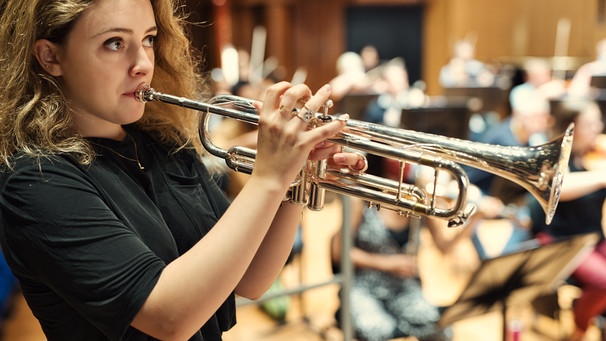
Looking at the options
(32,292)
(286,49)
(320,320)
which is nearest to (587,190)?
(320,320)

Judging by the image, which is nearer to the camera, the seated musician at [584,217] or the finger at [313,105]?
the finger at [313,105]

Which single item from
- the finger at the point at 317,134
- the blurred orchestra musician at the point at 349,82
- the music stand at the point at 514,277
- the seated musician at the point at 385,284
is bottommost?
the seated musician at the point at 385,284

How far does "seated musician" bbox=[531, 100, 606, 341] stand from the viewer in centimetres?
326

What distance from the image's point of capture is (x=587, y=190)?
10.9 feet

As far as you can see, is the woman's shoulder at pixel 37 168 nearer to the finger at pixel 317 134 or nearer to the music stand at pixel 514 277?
the finger at pixel 317 134

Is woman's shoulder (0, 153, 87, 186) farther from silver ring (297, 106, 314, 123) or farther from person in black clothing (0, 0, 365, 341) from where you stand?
silver ring (297, 106, 314, 123)

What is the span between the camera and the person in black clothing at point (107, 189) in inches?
38.9

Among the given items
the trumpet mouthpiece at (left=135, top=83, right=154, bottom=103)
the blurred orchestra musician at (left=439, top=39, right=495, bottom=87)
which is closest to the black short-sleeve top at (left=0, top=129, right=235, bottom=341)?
the trumpet mouthpiece at (left=135, top=83, right=154, bottom=103)

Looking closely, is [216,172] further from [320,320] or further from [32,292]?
[320,320]

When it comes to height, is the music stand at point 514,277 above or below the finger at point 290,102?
below

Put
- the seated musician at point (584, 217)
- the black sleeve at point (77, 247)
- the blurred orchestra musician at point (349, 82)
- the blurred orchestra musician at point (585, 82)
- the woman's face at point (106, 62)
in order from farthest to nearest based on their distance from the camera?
the blurred orchestra musician at point (585, 82), the blurred orchestra musician at point (349, 82), the seated musician at point (584, 217), the woman's face at point (106, 62), the black sleeve at point (77, 247)

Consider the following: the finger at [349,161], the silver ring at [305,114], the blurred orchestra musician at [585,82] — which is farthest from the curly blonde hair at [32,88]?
the blurred orchestra musician at [585,82]

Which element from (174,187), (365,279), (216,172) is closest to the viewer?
(174,187)

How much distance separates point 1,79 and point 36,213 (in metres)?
0.30
